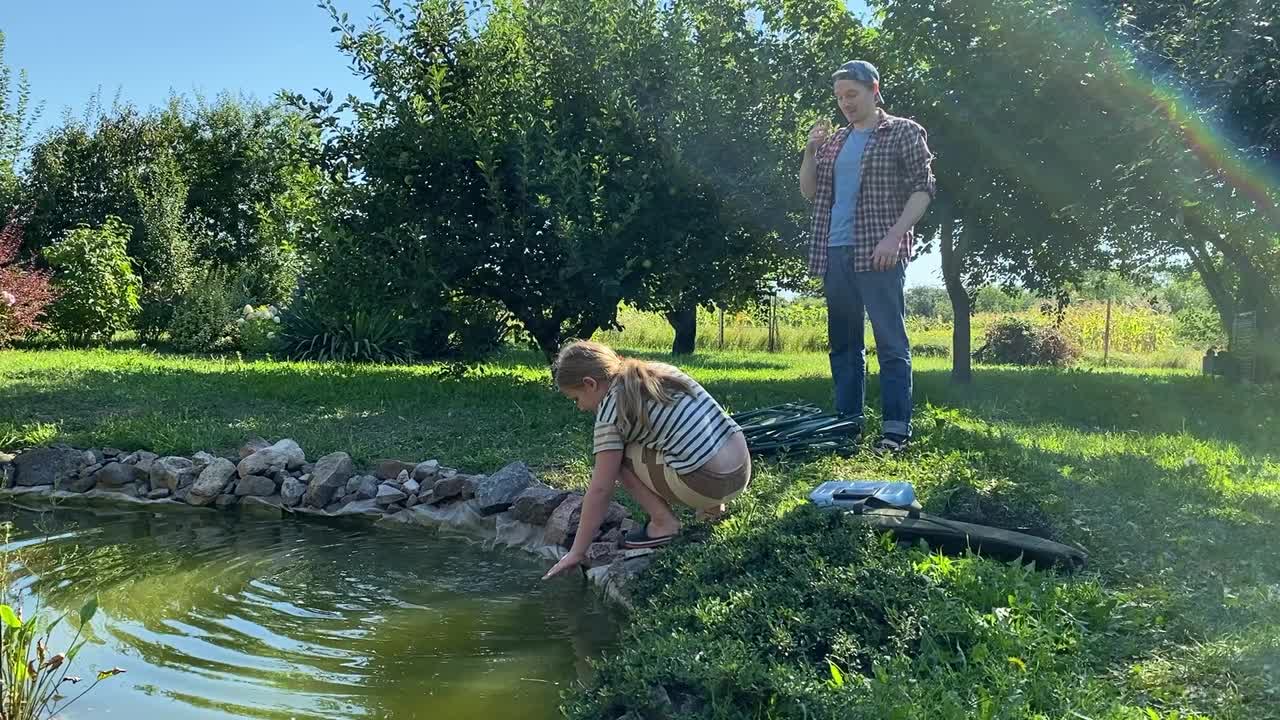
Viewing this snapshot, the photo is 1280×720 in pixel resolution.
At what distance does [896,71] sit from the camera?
8.84 m

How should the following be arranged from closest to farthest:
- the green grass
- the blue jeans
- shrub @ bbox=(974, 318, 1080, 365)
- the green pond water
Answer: the green pond water < the blue jeans < shrub @ bbox=(974, 318, 1080, 365) < the green grass

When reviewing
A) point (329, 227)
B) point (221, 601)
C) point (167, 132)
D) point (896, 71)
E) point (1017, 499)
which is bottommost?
point (221, 601)

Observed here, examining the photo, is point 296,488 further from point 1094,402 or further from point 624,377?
point 1094,402

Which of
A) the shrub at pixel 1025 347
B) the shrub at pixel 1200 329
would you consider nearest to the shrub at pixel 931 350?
the shrub at pixel 1025 347

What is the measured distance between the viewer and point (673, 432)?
3377 millimetres

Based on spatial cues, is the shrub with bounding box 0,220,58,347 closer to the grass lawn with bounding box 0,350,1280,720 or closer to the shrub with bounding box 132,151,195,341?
the shrub with bounding box 132,151,195,341

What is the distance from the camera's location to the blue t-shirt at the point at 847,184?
4.63 metres

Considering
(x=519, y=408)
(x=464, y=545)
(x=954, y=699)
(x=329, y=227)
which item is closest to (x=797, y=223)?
(x=519, y=408)

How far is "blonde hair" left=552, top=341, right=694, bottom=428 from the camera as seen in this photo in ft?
10.8

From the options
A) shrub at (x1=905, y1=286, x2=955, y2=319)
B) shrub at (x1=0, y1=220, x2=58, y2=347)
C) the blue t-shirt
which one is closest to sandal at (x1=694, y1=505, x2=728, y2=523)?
the blue t-shirt

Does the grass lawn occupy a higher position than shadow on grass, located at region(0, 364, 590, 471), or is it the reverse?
shadow on grass, located at region(0, 364, 590, 471)

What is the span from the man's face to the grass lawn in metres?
1.60

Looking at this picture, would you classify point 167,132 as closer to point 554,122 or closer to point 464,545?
point 554,122

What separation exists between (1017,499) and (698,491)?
123 cm
